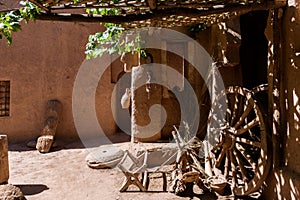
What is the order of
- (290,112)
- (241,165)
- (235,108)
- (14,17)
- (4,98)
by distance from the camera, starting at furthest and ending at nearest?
(4,98)
(235,108)
(241,165)
(290,112)
(14,17)

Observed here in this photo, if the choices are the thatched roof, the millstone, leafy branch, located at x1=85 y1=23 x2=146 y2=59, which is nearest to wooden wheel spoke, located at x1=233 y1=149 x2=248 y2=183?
the thatched roof

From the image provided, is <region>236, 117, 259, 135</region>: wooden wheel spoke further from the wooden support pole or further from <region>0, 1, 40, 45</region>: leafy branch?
<region>0, 1, 40, 45</region>: leafy branch

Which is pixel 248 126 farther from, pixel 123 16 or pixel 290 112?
pixel 123 16

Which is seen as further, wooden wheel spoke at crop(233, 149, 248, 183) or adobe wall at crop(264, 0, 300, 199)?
wooden wheel spoke at crop(233, 149, 248, 183)

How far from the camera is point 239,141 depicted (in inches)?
144

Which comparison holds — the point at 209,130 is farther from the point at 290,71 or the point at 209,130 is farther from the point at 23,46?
the point at 23,46

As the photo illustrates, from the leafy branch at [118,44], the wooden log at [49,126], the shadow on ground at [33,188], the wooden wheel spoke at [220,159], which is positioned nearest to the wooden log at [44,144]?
the wooden log at [49,126]

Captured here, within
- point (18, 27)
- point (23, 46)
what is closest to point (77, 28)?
point (23, 46)

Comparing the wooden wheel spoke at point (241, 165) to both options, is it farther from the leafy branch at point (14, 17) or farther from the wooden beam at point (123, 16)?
the leafy branch at point (14, 17)

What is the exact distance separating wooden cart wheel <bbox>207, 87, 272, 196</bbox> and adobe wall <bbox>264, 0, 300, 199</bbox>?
7.1 inches

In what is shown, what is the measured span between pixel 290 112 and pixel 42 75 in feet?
24.3

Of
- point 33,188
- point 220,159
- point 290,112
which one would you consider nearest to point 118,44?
point 220,159

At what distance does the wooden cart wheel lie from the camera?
10.2 ft

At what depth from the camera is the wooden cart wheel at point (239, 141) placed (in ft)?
10.2
